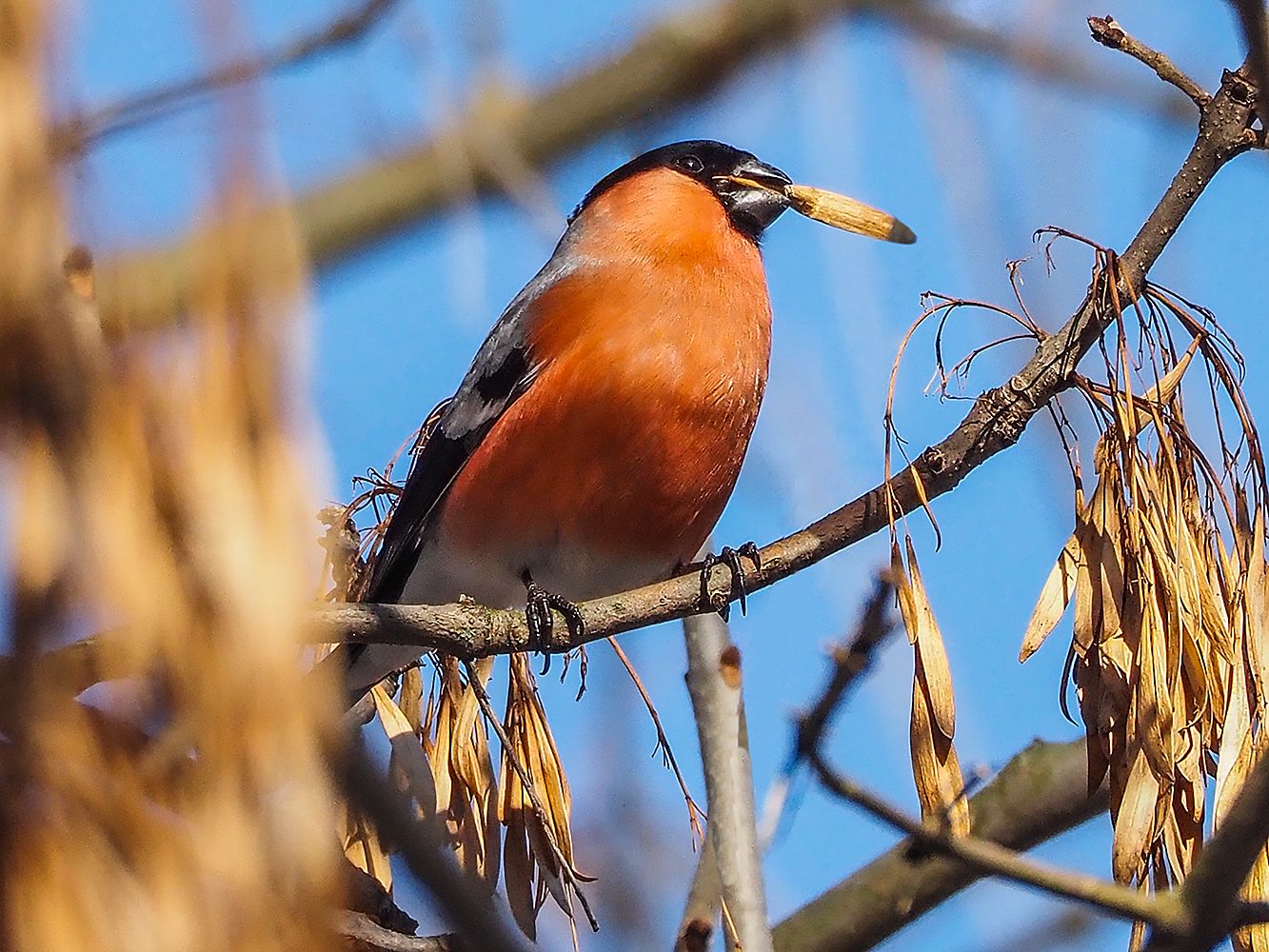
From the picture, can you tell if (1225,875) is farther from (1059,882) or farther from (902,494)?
(902,494)

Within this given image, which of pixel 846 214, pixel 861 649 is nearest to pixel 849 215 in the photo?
pixel 846 214

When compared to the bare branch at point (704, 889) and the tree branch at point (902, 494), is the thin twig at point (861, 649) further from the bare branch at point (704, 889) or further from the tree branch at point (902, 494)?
the bare branch at point (704, 889)

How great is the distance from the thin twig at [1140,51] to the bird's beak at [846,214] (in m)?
0.82

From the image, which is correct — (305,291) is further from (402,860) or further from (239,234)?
(402,860)

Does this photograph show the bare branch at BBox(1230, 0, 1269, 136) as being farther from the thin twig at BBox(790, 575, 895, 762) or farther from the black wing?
the black wing

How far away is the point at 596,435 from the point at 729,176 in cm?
102

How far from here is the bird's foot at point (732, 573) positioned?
119 inches

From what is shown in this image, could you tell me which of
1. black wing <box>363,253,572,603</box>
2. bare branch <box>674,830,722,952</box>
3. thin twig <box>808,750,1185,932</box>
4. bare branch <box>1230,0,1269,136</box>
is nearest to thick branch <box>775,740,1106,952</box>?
bare branch <box>674,830,722,952</box>

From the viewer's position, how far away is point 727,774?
10.5 ft

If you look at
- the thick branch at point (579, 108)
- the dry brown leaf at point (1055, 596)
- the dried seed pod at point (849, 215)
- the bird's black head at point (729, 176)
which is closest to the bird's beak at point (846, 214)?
the dried seed pod at point (849, 215)

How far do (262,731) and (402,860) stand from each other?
0.40 ft

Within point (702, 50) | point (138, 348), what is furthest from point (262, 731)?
point (702, 50)

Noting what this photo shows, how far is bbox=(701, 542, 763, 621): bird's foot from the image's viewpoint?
3.03 metres

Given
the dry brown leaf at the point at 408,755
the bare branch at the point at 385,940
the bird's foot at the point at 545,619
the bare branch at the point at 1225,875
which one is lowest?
the bare branch at the point at 1225,875
